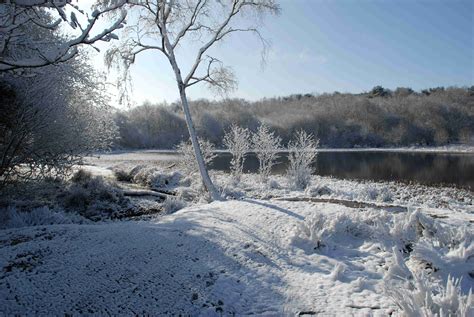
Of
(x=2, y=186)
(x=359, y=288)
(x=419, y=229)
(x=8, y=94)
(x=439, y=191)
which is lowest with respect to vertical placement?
(x=439, y=191)

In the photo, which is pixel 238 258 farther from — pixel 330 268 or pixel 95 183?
pixel 95 183

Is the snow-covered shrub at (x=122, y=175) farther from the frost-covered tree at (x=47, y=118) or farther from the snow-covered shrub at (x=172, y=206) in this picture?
the snow-covered shrub at (x=172, y=206)

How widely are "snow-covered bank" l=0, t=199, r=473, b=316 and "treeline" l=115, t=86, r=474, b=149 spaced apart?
2069 inches

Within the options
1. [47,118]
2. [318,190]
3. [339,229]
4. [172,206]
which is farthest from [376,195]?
[47,118]

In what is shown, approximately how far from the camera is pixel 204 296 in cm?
430

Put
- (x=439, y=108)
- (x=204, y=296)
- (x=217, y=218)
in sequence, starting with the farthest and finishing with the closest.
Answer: (x=439, y=108) < (x=217, y=218) < (x=204, y=296)

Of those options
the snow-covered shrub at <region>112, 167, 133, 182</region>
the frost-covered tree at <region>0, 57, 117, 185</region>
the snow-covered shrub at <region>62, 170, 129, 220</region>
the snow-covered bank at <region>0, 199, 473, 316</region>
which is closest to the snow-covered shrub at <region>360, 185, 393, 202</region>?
the snow-covered bank at <region>0, 199, 473, 316</region>

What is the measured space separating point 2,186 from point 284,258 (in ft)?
26.6

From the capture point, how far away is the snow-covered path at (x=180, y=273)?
4043 mm

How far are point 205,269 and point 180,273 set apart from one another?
0.37m

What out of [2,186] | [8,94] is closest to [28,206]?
[2,186]

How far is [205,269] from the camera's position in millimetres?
4898

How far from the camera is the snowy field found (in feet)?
13.1

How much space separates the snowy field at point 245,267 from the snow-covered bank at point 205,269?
15 millimetres
